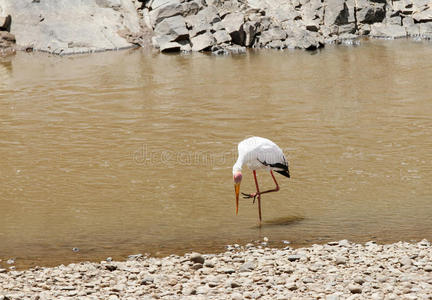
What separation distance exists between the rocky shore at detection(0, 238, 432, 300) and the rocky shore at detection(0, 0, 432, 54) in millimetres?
16135

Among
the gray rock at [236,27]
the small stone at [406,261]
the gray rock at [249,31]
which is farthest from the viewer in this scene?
the gray rock at [249,31]

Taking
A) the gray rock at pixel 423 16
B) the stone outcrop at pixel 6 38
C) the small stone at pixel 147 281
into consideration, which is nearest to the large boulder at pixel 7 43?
the stone outcrop at pixel 6 38

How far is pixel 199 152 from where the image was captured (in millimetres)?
11734

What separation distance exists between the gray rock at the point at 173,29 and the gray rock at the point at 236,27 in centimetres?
149

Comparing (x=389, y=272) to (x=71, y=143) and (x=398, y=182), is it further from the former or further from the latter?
(x=71, y=143)

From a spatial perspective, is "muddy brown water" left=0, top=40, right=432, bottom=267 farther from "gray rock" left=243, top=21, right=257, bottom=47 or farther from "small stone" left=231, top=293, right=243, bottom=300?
"gray rock" left=243, top=21, right=257, bottom=47

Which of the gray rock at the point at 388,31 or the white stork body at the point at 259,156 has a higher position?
the gray rock at the point at 388,31

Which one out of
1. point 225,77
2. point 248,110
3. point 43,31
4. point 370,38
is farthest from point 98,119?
point 370,38

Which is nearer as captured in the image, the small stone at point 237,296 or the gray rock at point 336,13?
the small stone at point 237,296

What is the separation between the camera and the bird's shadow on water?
8414mm

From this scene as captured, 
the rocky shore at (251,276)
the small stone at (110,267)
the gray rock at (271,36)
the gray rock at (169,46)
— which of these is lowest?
the rocky shore at (251,276)

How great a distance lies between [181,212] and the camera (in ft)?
29.2

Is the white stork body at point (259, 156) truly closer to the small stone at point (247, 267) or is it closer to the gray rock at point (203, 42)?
the small stone at point (247, 267)

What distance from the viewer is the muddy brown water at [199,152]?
8.22 meters
